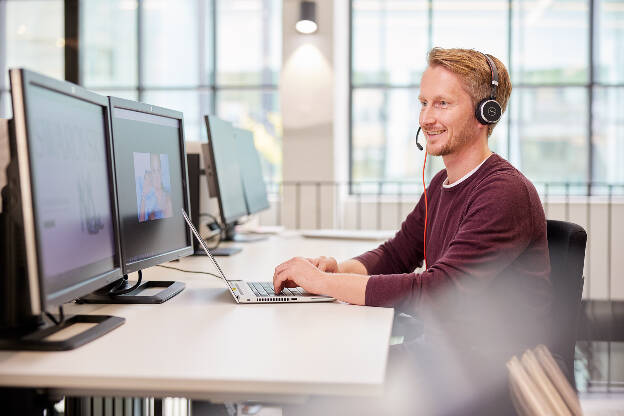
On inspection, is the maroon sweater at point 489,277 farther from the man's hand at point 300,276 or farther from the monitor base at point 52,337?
the monitor base at point 52,337

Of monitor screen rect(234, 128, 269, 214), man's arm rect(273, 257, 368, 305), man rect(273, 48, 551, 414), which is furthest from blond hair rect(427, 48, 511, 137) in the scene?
monitor screen rect(234, 128, 269, 214)

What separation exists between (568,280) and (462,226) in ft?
0.89

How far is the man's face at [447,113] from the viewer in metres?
1.59

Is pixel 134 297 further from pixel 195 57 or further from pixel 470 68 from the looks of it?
pixel 195 57

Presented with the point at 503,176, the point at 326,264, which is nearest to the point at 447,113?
the point at 503,176

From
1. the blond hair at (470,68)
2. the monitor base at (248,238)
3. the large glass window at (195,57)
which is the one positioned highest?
the large glass window at (195,57)

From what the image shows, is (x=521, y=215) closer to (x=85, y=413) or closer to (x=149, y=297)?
→ (x=149, y=297)

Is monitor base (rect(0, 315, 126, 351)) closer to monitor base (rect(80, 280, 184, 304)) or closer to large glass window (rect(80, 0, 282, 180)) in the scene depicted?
monitor base (rect(80, 280, 184, 304))

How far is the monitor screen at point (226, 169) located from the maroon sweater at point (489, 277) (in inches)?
41.0

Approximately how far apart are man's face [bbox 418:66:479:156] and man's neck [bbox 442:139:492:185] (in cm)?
2

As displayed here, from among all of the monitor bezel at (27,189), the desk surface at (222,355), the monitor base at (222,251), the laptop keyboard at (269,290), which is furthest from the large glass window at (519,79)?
the monitor bezel at (27,189)

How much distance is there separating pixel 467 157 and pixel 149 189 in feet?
2.59

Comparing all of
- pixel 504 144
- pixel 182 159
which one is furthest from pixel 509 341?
pixel 504 144

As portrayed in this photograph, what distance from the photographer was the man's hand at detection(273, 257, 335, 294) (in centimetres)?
150
